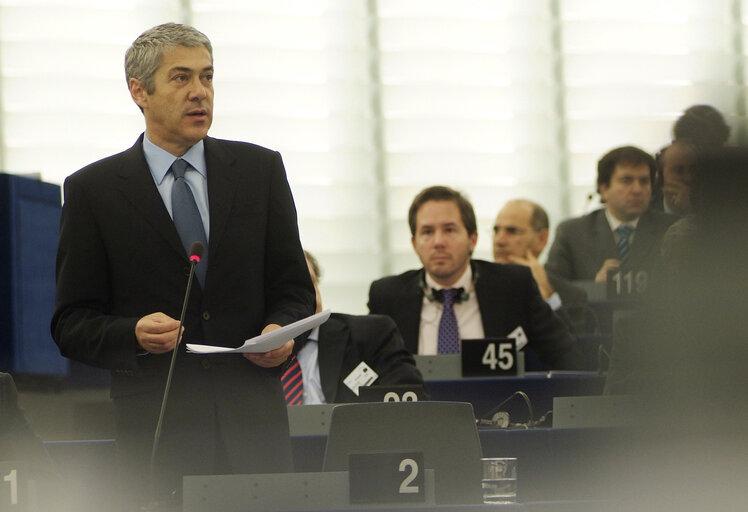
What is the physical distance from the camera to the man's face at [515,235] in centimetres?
668

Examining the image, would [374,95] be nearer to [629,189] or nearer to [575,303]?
[629,189]

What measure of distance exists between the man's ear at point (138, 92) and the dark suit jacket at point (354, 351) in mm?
1952

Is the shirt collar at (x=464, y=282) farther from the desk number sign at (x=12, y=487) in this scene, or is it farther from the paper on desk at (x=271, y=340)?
the desk number sign at (x=12, y=487)

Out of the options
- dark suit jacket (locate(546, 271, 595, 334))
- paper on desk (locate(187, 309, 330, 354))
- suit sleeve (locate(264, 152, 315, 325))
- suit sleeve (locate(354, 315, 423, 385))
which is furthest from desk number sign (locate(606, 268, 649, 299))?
paper on desk (locate(187, 309, 330, 354))

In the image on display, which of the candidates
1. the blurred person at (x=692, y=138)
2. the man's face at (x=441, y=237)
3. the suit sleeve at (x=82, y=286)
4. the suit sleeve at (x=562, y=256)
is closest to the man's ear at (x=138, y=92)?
the suit sleeve at (x=82, y=286)

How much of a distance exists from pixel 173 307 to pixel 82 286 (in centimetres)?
19

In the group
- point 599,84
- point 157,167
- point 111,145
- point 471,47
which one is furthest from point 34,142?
point 157,167

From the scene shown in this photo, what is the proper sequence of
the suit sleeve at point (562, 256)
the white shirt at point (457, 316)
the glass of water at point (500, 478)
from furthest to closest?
the suit sleeve at point (562, 256)
the white shirt at point (457, 316)
the glass of water at point (500, 478)

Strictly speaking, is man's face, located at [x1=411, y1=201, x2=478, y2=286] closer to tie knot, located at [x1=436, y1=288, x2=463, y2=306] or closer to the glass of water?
tie knot, located at [x1=436, y1=288, x2=463, y2=306]

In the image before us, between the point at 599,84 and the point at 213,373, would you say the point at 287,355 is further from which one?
the point at 599,84

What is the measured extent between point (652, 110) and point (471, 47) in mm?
1679

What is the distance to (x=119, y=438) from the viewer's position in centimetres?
234

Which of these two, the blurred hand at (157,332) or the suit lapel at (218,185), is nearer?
the blurred hand at (157,332)

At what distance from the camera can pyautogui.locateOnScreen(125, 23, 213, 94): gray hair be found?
2.39m
